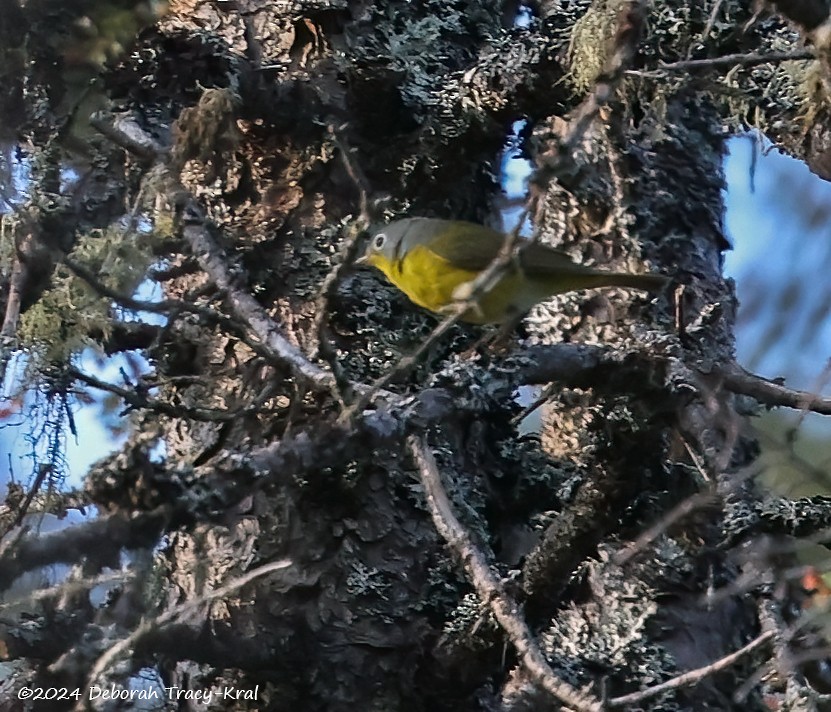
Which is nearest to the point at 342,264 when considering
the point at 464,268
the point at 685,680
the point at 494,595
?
the point at 494,595

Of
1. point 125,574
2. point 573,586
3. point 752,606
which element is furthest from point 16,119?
point 752,606

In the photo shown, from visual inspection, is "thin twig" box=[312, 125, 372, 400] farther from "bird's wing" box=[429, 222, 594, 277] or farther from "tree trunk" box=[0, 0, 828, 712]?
"bird's wing" box=[429, 222, 594, 277]

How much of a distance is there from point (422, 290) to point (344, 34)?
642 millimetres

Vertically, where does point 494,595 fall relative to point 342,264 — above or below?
below

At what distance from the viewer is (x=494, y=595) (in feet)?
5.41

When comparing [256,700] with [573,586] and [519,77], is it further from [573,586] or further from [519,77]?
[519,77]

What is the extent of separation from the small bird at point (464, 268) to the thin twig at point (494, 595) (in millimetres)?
616

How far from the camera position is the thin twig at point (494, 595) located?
1508 millimetres

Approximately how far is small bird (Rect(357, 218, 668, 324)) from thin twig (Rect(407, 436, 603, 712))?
0.62 metres

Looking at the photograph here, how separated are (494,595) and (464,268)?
3.46ft

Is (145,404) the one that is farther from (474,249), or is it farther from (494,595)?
(474,249)

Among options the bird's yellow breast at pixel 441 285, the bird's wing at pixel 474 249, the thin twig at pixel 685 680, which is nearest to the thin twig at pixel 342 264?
the thin twig at pixel 685 680

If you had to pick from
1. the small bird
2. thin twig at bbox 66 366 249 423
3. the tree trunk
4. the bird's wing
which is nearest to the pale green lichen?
the tree trunk

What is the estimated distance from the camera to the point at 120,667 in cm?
176
